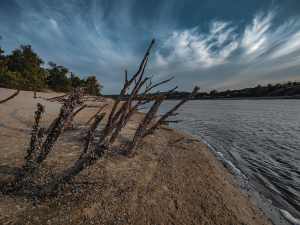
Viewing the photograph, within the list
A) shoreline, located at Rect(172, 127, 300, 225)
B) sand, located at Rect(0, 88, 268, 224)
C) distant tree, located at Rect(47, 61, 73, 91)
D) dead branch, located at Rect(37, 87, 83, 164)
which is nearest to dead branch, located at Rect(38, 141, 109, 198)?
sand, located at Rect(0, 88, 268, 224)

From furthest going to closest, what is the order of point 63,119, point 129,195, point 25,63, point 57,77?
point 57,77, point 25,63, point 129,195, point 63,119

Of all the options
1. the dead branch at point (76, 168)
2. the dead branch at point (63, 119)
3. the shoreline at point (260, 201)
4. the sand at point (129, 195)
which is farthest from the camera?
the shoreline at point (260, 201)

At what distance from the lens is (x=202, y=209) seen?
10.2 feet

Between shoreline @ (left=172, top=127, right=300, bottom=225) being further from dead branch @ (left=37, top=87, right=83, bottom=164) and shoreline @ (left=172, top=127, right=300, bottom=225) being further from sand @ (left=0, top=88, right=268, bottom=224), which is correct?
dead branch @ (left=37, top=87, right=83, bottom=164)

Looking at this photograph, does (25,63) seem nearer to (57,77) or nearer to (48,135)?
(57,77)

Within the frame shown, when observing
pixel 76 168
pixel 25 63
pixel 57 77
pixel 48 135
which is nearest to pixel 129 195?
pixel 76 168

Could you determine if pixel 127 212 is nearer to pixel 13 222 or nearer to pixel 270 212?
pixel 13 222

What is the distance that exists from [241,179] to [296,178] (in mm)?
2783

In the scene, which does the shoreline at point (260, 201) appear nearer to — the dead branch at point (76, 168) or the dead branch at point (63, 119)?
the dead branch at point (76, 168)

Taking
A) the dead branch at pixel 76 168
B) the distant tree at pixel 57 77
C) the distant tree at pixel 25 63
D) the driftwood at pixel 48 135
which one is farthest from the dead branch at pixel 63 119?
the distant tree at pixel 57 77

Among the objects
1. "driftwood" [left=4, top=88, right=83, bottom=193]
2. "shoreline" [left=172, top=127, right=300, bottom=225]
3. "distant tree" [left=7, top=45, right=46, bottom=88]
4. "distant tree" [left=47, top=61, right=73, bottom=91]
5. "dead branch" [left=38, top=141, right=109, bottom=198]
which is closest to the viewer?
"dead branch" [left=38, top=141, right=109, bottom=198]

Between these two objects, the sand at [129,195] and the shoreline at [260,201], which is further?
the shoreline at [260,201]

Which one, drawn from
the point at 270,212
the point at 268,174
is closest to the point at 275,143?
the point at 268,174

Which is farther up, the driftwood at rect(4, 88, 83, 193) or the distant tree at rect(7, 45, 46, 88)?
the distant tree at rect(7, 45, 46, 88)
